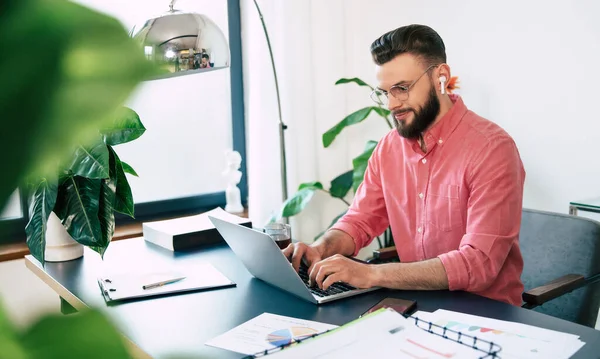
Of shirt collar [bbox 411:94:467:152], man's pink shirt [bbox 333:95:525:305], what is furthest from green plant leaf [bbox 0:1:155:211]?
shirt collar [bbox 411:94:467:152]

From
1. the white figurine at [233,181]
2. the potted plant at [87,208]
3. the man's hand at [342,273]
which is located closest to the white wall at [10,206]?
the man's hand at [342,273]

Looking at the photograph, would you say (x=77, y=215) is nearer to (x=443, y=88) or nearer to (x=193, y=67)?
(x=193, y=67)

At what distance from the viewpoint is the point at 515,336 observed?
1360 mm

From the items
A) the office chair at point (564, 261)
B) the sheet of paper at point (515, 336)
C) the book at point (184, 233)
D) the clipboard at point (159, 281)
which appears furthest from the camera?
the book at point (184, 233)

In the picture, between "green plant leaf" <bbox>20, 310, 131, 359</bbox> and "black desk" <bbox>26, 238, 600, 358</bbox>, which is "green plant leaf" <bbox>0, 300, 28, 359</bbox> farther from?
"black desk" <bbox>26, 238, 600, 358</bbox>

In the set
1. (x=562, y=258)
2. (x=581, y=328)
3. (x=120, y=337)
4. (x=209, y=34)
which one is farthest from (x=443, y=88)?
(x=120, y=337)

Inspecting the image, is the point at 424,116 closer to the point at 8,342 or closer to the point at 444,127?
the point at 444,127

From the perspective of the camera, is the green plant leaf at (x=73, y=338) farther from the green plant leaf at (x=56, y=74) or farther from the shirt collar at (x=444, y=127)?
the shirt collar at (x=444, y=127)

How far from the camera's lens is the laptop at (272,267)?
5.39ft

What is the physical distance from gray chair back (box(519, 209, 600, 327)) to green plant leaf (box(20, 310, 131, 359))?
2105mm

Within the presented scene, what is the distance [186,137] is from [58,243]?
148 cm

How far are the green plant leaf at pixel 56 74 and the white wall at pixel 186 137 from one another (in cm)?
331

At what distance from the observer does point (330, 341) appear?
1.17 m

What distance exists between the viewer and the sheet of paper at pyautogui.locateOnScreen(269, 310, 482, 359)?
116 centimetres
